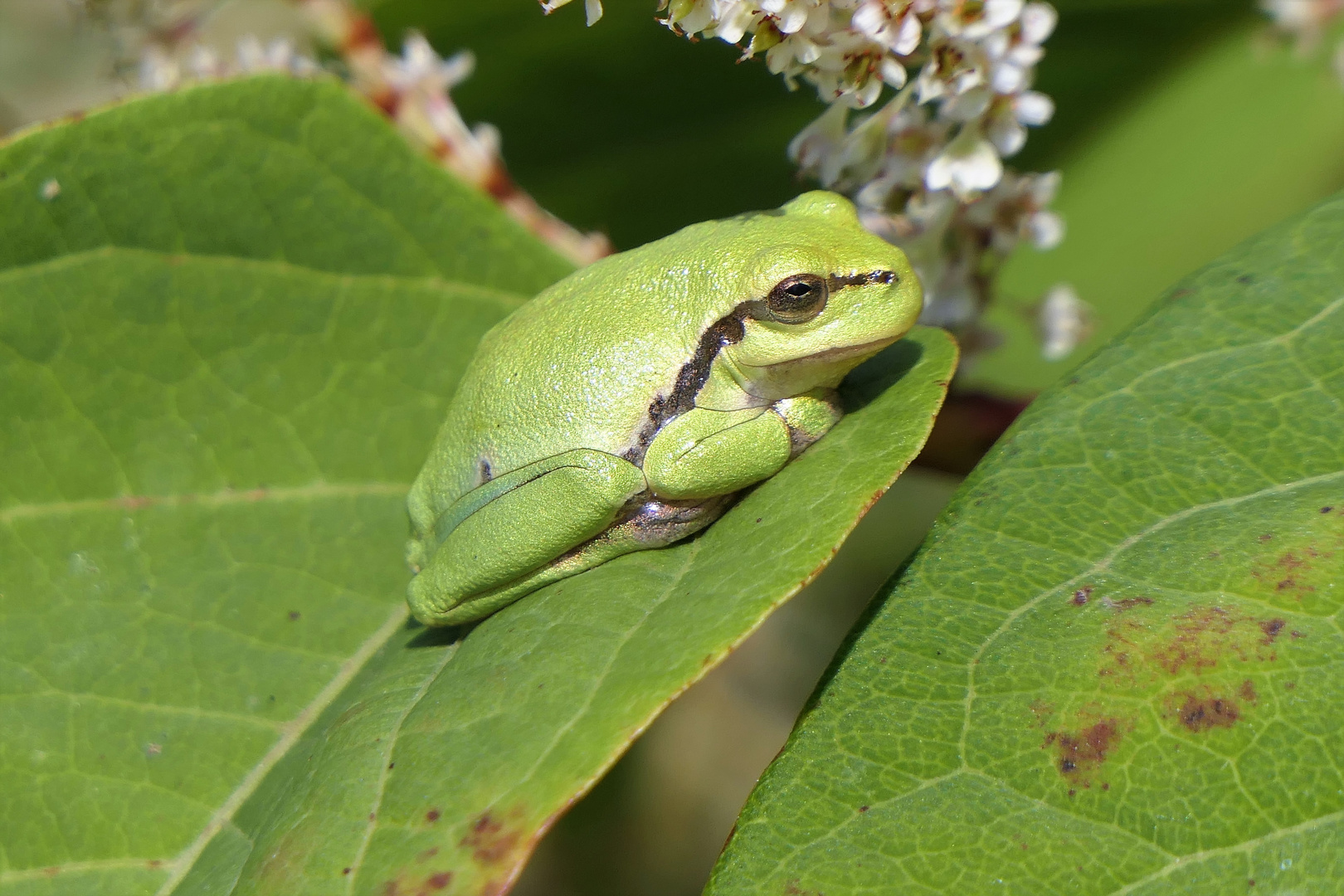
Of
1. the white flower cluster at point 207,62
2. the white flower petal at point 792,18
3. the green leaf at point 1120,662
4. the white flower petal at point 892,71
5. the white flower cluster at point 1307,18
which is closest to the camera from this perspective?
the green leaf at point 1120,662

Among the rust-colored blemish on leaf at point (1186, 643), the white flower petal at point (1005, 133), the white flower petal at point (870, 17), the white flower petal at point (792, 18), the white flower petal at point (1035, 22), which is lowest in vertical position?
the rust-colored blemish on leaf at point (1186, 643)

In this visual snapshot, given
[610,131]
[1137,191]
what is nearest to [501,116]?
[610,131]

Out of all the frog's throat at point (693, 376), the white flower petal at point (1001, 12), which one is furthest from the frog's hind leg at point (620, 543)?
the white flower petal at point (1001, 12)

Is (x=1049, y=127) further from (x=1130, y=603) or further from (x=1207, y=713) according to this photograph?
(x=1207, y=713)

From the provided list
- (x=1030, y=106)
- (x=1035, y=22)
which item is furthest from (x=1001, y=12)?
(x=1030, y=106)

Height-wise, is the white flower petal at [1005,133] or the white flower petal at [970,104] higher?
the white flower petal at [970,104]

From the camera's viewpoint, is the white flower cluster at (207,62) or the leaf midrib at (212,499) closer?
the leaf midrib at (212,499)

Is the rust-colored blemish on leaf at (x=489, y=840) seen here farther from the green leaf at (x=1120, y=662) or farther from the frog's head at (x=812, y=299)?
the frog's head at (x=812, y=299)

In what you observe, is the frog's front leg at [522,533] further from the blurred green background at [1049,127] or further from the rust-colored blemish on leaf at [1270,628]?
the blurred green background at [1049,127]

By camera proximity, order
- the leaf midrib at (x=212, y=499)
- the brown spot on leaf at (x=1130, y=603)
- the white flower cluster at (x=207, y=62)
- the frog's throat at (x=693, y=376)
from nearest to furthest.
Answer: the brown spot on leaf at (x=1130, y=603) → the frog's throat at (x=693, y=376) → the leaf midrib at (x=212, y=499) → the white flower cluster at (x=207, y=62)
